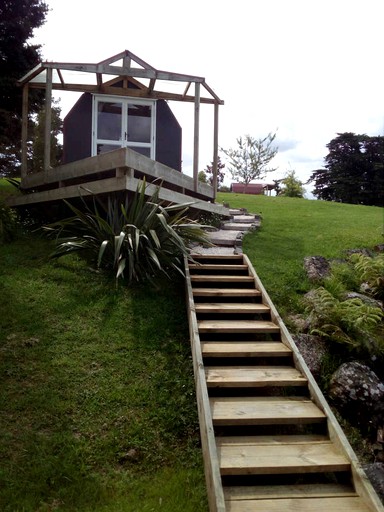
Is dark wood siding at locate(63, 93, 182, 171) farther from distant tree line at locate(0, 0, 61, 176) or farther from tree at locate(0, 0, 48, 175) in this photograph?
tree at locate(0, 0, 48, 175)

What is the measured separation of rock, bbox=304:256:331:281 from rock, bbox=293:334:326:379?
183 centimetres

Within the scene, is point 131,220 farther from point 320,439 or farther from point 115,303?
point 320,439

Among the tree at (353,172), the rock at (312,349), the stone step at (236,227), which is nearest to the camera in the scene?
the rock at (312,349)

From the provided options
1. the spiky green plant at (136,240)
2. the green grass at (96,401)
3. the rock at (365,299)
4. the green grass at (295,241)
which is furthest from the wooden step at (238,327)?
the rock at (365,299)

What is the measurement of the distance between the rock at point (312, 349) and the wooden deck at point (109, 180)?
125 inches

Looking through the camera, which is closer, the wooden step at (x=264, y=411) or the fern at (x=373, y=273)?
the wooden step at (x=264, y=411)

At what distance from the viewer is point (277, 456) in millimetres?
3107

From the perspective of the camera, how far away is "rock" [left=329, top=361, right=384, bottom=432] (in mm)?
4000

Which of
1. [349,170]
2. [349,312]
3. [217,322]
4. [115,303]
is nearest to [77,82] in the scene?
[115,303]

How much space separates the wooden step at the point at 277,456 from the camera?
9.75ft

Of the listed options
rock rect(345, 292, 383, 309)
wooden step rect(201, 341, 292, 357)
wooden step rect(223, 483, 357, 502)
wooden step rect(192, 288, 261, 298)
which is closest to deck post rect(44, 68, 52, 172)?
wooden step rect(192, 288, 261, 298)

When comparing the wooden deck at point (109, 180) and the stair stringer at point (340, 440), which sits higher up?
the wooden deck at point (109, 180)

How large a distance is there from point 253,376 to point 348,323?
1655 millimetres

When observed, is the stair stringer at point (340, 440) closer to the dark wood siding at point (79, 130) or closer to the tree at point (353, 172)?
the dark wood siding at point (79, 130)
